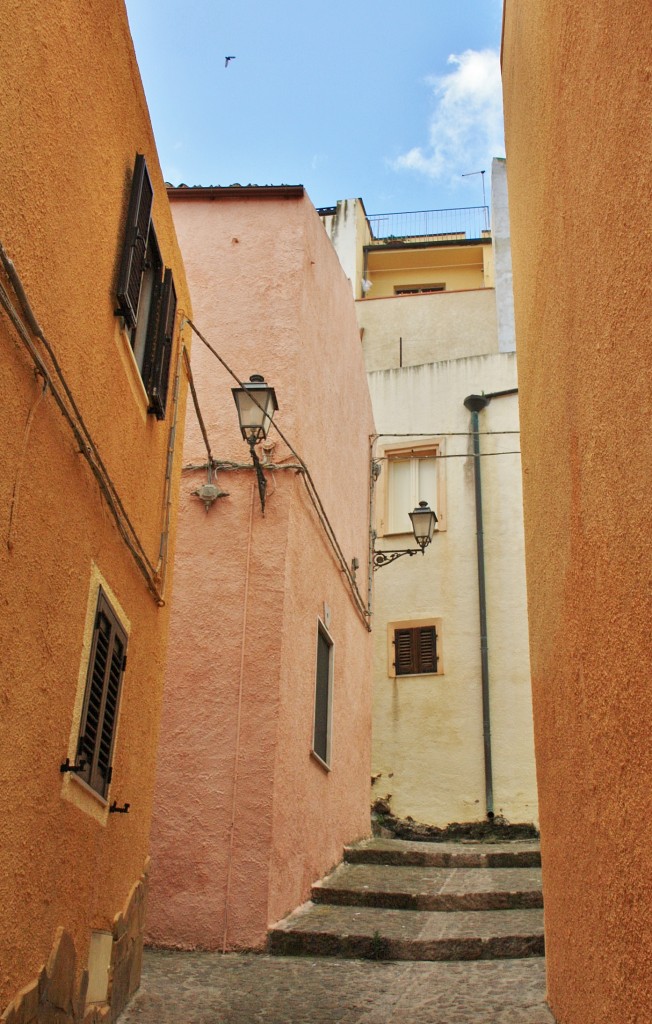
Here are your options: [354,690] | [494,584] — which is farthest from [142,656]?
[494,584]

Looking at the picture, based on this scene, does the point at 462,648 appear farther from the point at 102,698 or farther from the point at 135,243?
the point at 135,243

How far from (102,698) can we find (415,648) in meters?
10.1

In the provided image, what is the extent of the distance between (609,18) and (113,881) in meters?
4.90

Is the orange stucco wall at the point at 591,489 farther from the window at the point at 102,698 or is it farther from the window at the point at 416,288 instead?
the window at the point at 416,288

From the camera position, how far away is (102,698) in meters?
5.48

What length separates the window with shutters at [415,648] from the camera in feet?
49.2

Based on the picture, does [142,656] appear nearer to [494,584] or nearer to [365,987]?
[365,987]

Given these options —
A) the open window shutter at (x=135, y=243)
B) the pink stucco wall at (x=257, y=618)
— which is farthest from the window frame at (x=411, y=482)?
the open window shutter at (x=135, y=243)

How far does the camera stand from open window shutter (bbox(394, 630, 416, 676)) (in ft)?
49.5

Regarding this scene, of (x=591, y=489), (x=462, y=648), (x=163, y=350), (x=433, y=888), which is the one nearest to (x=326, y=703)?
(x=433, y=888)

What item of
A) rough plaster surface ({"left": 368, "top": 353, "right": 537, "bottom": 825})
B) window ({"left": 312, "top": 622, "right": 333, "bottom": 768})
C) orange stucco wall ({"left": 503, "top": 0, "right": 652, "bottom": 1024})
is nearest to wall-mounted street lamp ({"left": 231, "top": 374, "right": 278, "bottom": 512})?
orange stucco wall ({"left": 503, "top": 0, "right": 652, "bottom": 1024})

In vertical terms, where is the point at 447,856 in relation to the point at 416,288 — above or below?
below

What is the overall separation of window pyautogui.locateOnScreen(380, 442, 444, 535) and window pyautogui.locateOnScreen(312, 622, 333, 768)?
5358 mm

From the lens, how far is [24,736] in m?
4.34
